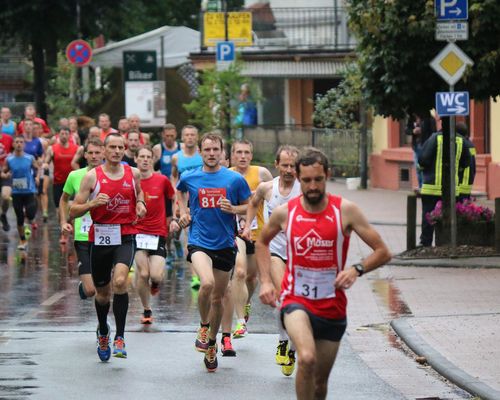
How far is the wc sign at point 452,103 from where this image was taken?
61.8ft

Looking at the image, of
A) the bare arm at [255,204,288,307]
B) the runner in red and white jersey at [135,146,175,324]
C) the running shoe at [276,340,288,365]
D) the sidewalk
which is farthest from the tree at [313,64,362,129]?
the bare arm at [255,204,288,307]

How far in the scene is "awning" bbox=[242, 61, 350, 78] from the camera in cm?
4169

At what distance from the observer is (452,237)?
19.5 metres

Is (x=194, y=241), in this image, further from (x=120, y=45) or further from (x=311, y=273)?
(x=120, y=45)

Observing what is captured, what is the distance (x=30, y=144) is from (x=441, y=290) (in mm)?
11689

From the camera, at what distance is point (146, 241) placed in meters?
15.5

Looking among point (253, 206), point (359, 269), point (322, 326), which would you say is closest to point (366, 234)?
point (359, 269)

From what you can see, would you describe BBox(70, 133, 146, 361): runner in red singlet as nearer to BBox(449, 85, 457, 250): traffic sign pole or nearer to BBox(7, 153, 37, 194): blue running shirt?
BBox(449, 85, 457, 250): traffic sign pole

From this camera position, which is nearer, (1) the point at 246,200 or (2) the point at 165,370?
(2) the point at 165,370

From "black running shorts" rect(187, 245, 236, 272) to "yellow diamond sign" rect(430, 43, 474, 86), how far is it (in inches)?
272

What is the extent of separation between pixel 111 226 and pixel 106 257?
0.26 metres

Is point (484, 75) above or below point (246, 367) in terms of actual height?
above

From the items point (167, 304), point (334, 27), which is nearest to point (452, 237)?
point (167, 304)

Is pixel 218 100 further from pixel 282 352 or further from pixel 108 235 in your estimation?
pixel 282 352
